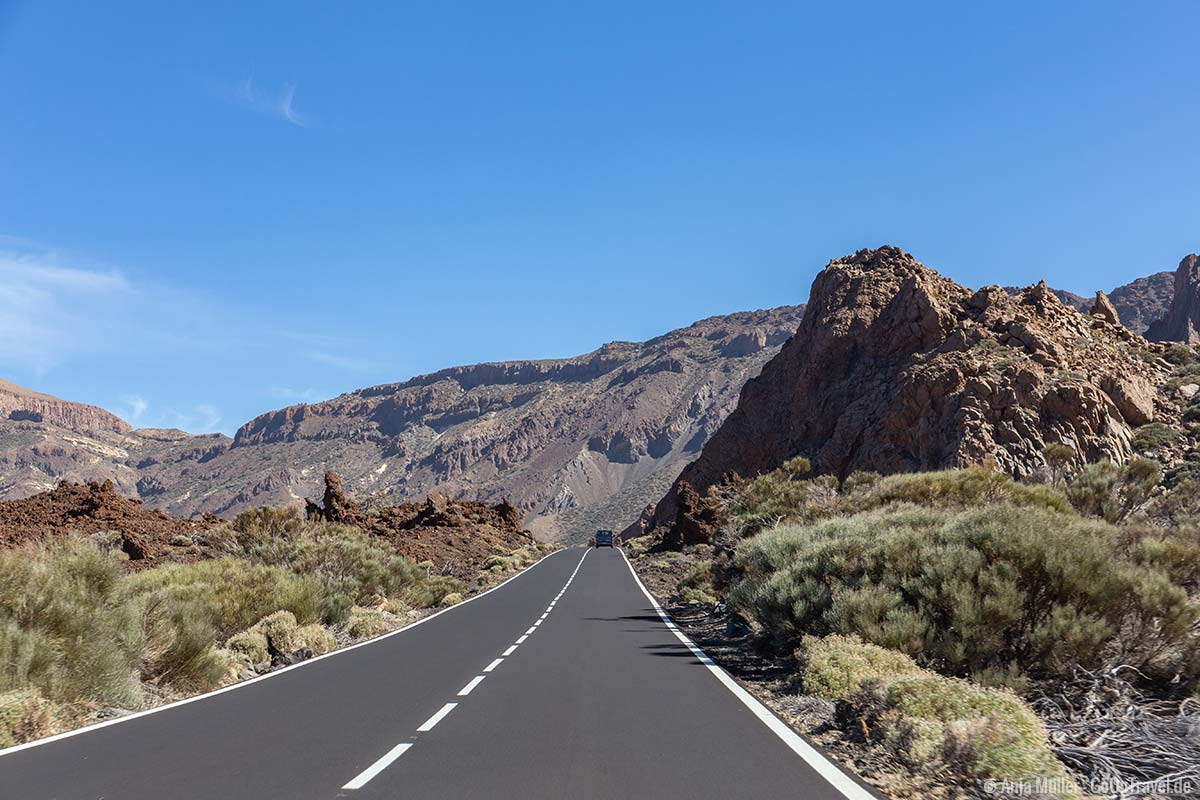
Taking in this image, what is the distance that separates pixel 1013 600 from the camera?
9250 mm

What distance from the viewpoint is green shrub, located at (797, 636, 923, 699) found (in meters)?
9.03

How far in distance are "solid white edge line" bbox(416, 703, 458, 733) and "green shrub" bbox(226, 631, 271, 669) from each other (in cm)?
522

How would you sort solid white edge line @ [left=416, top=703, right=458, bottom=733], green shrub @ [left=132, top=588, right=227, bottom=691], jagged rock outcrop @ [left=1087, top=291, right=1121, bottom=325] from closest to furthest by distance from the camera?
solid white edge line @ [left=416, top=703, right=458, bottom=733] < green shrub @ [left=132, top=588, right=227, bottom=691] < jagged rock outcrop @ [left=1087, top=291, right=1121, bottom=325]

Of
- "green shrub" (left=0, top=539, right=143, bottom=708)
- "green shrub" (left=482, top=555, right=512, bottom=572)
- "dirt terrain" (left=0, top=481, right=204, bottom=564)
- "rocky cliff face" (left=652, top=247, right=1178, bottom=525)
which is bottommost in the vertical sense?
"green shrub" (left=482, top=555, right=512, bottom=572)

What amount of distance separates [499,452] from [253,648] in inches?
6076

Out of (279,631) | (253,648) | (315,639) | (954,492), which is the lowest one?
(315,639)

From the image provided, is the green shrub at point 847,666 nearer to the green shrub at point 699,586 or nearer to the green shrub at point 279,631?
the green shrub at point 279,631

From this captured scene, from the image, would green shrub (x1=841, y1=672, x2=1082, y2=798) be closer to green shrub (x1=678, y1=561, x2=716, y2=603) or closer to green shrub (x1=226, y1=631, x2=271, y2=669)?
green shrub (x1=226, y1=631, x2=271, y2=669)

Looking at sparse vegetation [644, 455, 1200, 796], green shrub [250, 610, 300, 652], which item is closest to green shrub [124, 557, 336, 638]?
green shrub [250, 610, 300, 652]

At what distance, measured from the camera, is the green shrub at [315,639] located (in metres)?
14.1

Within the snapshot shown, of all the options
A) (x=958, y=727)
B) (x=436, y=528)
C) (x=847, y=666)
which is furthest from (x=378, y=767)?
(x=436, y=528)

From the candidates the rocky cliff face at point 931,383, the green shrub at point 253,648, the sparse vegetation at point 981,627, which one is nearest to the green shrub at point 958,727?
the sparse vegetation at point 981,627

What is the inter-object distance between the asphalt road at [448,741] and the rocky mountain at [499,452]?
11163 cm

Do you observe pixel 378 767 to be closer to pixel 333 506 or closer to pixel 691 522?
pixel 333 506
